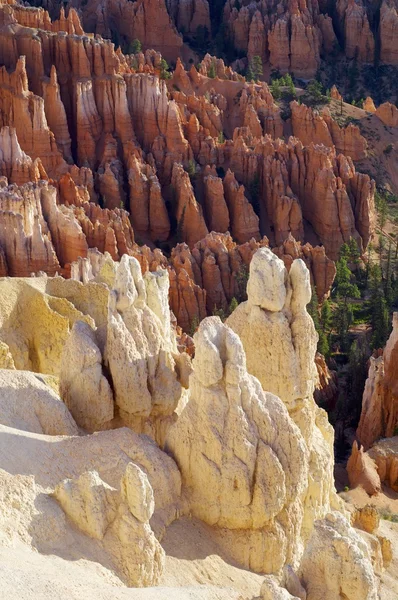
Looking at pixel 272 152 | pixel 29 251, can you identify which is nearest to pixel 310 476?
pixel 29 251

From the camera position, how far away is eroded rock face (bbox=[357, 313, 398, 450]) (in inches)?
1068

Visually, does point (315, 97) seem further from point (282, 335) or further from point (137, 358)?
point (137, 358)

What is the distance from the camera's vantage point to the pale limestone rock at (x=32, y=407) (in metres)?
14.6

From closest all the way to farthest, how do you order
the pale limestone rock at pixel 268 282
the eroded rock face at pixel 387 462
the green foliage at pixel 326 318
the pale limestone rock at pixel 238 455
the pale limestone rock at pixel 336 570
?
the pale limestone rock at pixel 336 570, the pale limestone rock at pixel 238 455, the pale limestone rock at pixel 268 282, the eroded rock face at pixel 387 462, the green foliage at pixel 326 318

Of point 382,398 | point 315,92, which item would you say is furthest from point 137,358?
point 315,92

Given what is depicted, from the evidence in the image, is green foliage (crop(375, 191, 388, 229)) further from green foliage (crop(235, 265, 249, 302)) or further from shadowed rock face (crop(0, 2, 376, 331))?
green foliage (crop(235, 265, 249, 302))

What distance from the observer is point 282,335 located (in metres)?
16.2

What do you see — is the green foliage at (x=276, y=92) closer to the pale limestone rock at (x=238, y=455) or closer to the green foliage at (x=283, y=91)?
→ the green foliage at (x=283, y=91)

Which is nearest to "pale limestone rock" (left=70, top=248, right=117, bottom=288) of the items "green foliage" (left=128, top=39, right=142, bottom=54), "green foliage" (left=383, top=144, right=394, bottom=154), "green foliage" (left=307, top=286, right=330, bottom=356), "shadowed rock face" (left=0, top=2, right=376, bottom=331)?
"green foliage" (left=307, top=286, right=330, bottom=356)

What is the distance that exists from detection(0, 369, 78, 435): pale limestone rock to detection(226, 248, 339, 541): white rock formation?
10.8 ft

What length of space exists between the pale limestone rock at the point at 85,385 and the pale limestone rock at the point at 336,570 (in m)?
4.53

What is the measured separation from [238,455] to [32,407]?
10.9ft

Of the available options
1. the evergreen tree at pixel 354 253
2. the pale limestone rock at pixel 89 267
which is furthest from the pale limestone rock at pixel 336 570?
the evergreen tree at pixel 354 253

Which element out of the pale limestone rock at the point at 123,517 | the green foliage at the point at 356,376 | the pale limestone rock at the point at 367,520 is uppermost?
the pale limestone rock at the point at 123,517
